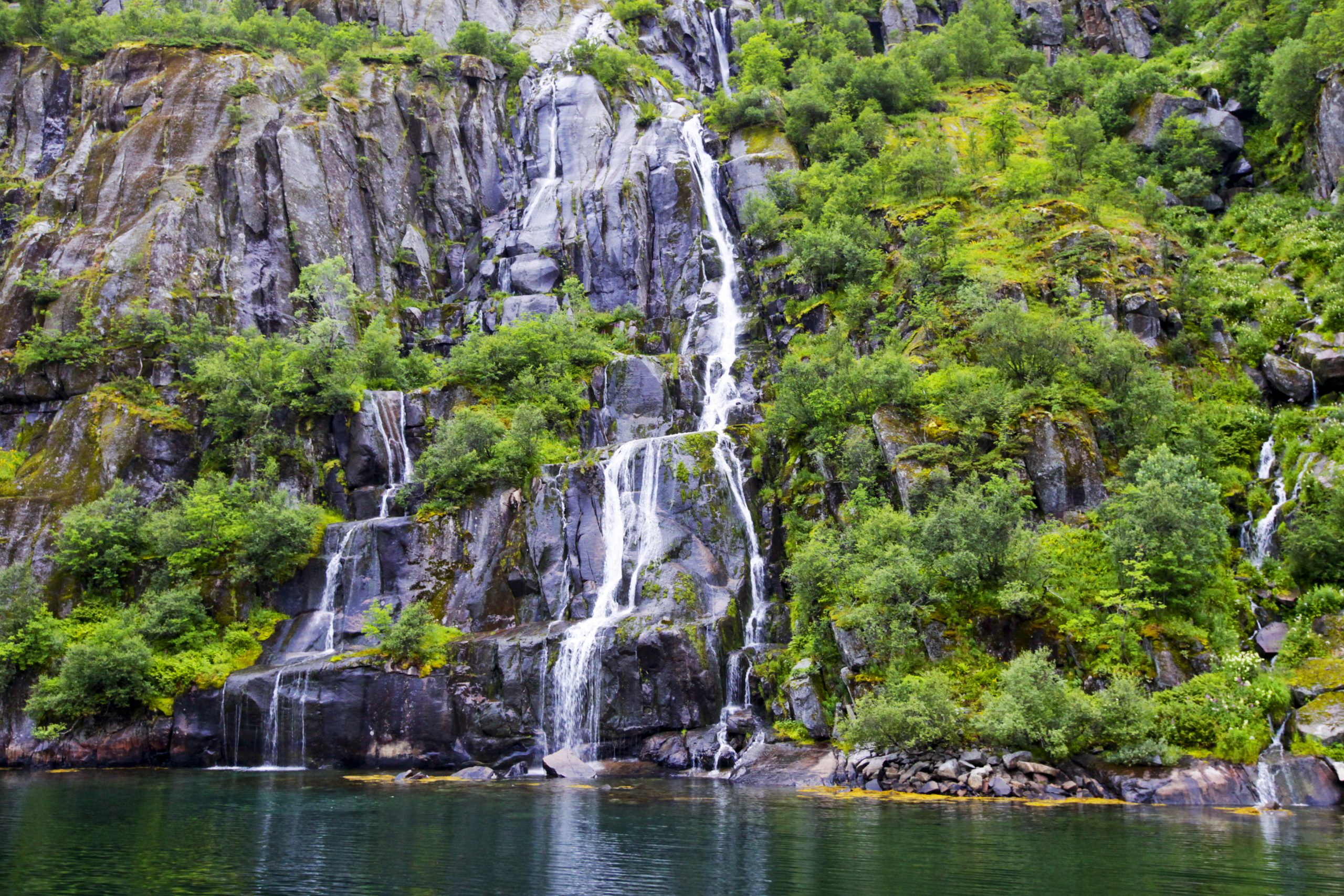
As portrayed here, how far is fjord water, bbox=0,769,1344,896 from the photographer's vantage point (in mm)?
12477

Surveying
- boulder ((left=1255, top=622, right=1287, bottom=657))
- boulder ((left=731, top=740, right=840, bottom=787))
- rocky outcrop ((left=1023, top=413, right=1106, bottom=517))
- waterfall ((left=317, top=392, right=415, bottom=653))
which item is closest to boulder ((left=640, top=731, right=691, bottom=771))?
boulder ((left=731, top=740, right=840, bottom=787))

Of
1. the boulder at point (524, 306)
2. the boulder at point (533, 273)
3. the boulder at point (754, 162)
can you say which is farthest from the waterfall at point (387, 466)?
the boulder at point (754, 162)

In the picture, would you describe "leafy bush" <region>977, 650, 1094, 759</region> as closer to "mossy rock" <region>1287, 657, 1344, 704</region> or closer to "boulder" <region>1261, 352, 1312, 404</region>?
"mossy rock" <region>1287, 657, 1344, 704</region>

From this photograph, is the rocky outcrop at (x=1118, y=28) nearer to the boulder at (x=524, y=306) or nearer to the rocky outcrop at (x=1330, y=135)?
the rocky outcrop at (x=1330, y=135)

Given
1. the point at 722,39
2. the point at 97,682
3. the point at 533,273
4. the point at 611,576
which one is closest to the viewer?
the point at 97,682

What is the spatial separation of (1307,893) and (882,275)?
121 feet

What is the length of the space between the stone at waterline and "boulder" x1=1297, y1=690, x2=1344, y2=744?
20.5 metres

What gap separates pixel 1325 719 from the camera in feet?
70.8

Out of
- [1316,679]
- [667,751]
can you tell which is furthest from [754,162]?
[1316,679]

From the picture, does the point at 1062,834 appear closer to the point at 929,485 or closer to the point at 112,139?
the point at 929,485

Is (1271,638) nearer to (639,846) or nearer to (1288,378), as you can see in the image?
(1288,378)

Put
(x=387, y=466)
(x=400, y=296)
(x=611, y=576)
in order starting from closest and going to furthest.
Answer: (x=611, y=576) < (x=387, y=466) < (x=400, y=296)

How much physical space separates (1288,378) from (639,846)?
31.9 m

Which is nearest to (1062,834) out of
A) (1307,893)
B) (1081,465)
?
(1307,893)
